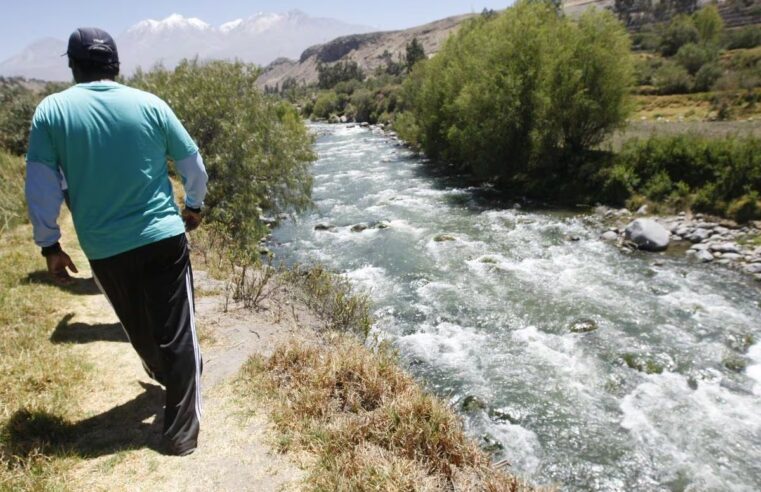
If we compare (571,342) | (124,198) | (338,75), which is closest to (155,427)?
(124,198)

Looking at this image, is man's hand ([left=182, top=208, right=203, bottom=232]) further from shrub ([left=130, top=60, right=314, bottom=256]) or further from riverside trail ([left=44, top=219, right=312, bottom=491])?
shrub ([left=130, top=60, right=314, bottom=256])

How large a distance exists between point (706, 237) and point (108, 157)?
18287mm

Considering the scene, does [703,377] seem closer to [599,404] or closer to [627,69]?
[599,404]

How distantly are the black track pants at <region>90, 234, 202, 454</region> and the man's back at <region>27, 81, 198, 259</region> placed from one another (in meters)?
0.14

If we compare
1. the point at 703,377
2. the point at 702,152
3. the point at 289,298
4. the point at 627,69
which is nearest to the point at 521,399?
the point at 703,377

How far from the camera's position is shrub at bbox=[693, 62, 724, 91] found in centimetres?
4703

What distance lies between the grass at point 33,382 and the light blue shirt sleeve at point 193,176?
89.2 inches

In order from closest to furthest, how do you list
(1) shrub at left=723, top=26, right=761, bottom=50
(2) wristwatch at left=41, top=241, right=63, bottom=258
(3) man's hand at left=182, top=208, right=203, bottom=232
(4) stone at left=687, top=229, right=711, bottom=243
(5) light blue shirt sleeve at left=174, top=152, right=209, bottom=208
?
(2) wristwatch at left=41, top=241, right=63, bottom=258 < (5) light blue shirt sleeve at left=174, top=152, right=209, bottom=208 < (3) man's hand at left=182, top=208, right=203, bottom=232 < (4) stone at left=687, top=229, right=711, bottom=243 < (1) shrub at left=723, top=26, right=761, bottom=50

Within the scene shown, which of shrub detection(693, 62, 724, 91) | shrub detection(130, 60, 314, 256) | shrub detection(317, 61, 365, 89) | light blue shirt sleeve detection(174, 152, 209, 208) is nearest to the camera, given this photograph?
light blue shirt sleeve detection(174, 152, 209, 208)

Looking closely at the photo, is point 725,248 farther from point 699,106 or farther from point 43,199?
point 699,106

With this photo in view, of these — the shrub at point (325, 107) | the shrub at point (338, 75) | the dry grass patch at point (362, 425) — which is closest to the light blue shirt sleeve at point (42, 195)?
the dry grass patch at point (362, 425)

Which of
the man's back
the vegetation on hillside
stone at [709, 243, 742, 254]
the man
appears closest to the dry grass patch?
the man

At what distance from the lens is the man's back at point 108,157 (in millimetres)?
3090

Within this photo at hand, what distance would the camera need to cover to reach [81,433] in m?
3.85
